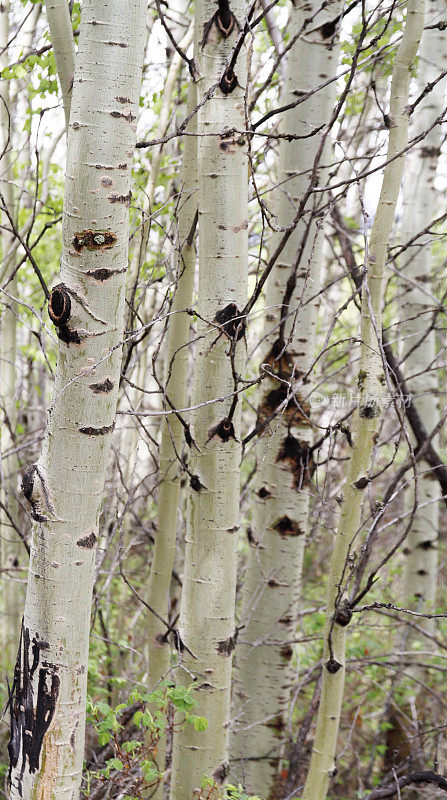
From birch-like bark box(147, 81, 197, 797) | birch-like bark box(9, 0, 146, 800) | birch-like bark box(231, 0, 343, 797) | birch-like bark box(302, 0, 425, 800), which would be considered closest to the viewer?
birch-like bark box(9, 0, 146, 800)

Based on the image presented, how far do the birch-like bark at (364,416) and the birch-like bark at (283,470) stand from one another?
0.47 meters

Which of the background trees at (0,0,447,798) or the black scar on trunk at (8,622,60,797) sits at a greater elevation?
the background trees at (0,0,447,798)

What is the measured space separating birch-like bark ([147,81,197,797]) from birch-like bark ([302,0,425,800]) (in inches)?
24.5

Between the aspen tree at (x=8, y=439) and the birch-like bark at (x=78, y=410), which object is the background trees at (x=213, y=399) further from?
the aspen tree at (x=8, y=439)

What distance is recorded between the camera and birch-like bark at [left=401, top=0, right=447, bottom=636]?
143 inches

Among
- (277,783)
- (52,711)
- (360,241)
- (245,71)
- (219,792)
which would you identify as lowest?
(277,783)

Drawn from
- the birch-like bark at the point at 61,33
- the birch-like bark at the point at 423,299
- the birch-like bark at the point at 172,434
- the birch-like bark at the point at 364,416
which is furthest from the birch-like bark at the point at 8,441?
the birch-like bark at the point at 423,299

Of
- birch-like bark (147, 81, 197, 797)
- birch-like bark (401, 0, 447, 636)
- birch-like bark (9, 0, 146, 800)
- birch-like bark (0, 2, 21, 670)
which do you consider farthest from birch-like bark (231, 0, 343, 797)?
birch-like bark (0, 2, 21, 670)

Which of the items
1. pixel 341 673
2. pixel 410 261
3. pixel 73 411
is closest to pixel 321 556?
pixel 410 261

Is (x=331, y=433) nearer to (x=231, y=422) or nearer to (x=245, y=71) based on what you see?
(x=231, y=422)

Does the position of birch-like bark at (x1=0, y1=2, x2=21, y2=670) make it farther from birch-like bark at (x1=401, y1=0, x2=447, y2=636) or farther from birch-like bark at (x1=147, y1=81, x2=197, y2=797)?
birch-like bark at (x1=401, y1=0, x2=447, y2=636)

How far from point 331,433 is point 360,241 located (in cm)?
391

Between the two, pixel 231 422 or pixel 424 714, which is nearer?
pixel 231 422

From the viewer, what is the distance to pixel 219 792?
1.69 metres
